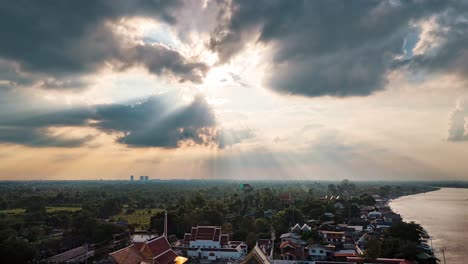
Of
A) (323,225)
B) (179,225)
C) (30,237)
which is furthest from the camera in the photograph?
(323,225)

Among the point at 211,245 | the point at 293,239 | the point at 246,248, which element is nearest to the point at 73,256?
the point at 211,245

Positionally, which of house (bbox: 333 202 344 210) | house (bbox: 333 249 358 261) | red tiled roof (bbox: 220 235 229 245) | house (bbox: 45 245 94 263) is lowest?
house (bbox: 333 249 358 261)

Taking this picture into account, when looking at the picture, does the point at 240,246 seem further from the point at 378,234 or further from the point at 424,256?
the point at 378,234

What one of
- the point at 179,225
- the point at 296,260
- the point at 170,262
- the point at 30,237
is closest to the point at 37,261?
the point at 30,237

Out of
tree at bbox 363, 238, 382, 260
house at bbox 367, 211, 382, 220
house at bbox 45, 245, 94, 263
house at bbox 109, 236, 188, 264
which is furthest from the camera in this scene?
house at bbox 367, 211, 382, 220

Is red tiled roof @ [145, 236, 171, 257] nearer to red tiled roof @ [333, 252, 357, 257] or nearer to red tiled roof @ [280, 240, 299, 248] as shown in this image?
red tiled roof @ [280, 240, 299, 248]

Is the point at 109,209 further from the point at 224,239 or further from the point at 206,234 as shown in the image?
the point at 224,239

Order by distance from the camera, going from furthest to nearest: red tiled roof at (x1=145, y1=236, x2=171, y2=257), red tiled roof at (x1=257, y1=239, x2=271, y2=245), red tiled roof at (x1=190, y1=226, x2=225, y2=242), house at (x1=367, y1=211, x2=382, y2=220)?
house at (x1=367, y1=211, x2=382, y2=220)
red tiled roof at (x1=257, y1=239, x2=271, y2=245)
red tiled roof at (x1=190, y1=226, x2=225, y2=242)
red tiled roof at (x1=145, y1=236, x2=171, y2=257)

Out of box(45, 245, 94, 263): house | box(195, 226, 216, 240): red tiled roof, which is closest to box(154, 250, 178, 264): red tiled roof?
box(195, 226, 216, 240): red tiled roof
